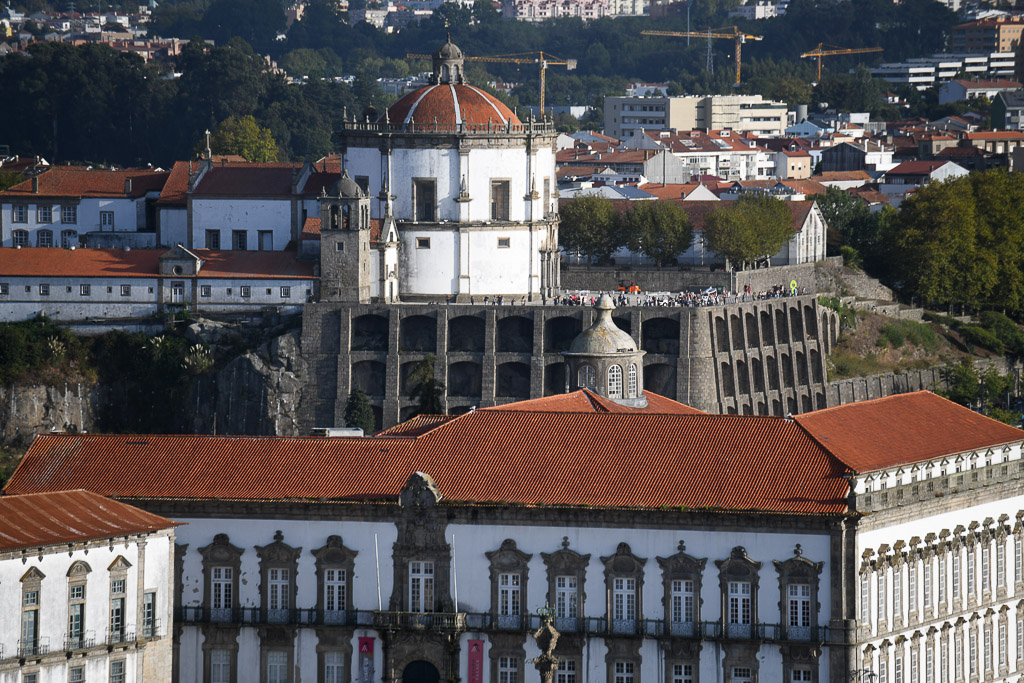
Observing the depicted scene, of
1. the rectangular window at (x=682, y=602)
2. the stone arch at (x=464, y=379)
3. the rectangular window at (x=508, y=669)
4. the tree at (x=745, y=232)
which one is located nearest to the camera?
the rectangular window at (x=682, y=602)

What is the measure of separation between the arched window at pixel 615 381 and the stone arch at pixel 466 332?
26.4 m

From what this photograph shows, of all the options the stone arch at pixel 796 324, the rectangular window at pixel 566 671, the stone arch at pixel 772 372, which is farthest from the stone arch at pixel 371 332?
the rectangular window at pixel 566 671

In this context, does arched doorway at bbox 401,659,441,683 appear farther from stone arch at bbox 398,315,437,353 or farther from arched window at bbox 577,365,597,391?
stone arch at bbox 398,315,437,353

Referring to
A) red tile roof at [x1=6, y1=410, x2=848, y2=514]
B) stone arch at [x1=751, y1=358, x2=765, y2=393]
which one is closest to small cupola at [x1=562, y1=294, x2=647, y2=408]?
red tile roof at [x1=6, y1=410, x2=848, y2=514]

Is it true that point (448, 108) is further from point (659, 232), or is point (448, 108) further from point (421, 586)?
point (421, 586)

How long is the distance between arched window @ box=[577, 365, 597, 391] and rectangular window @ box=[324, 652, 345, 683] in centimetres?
2316

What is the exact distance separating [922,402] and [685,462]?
1284 centimetres

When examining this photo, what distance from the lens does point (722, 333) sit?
467ft

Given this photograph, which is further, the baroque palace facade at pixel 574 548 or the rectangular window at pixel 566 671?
the rectangular window at pixel 566 671

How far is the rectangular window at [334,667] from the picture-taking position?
94.9m

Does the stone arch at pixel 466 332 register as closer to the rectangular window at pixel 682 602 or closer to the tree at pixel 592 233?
the tree at pixel 592 233

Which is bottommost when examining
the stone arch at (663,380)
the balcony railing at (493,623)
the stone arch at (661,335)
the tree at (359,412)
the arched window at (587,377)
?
the balcony railing at (493,623)

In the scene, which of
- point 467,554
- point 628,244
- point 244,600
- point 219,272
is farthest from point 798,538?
point 628,244

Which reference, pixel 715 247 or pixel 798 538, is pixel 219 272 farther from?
pixel 798 538
